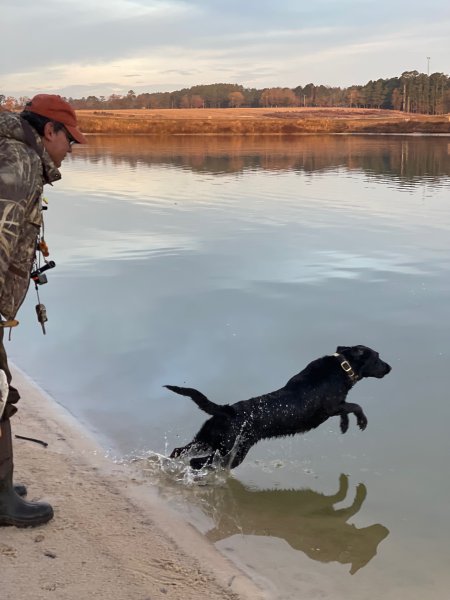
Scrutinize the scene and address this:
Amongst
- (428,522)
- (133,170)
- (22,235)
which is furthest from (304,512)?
(133,170)

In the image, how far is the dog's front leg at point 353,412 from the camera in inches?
235

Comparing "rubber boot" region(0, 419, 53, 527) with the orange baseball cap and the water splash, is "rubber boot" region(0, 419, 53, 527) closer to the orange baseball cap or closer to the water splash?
the water splash

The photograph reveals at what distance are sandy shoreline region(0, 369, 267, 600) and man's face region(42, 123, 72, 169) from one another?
7.33 ft

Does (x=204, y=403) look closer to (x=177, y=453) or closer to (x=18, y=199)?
(x=177, y=453)

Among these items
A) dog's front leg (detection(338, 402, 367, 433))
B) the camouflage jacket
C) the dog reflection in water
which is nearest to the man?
the camouflage jacket

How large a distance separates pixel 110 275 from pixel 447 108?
17280cm

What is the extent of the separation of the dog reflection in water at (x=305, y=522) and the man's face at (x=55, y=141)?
263 cm

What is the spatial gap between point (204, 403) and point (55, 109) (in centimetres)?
247

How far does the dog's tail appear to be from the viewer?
525 centimetres

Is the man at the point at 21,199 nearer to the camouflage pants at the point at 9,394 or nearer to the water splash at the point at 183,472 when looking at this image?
the camouflage pants at the point at 9,394

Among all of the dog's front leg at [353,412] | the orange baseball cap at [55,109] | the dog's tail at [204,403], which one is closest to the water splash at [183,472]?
the dog's tail at [204,403]

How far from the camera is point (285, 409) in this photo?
18.6 ft

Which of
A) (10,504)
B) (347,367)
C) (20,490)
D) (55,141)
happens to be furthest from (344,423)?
(55,141)

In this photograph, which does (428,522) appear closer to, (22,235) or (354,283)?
(22,235)
